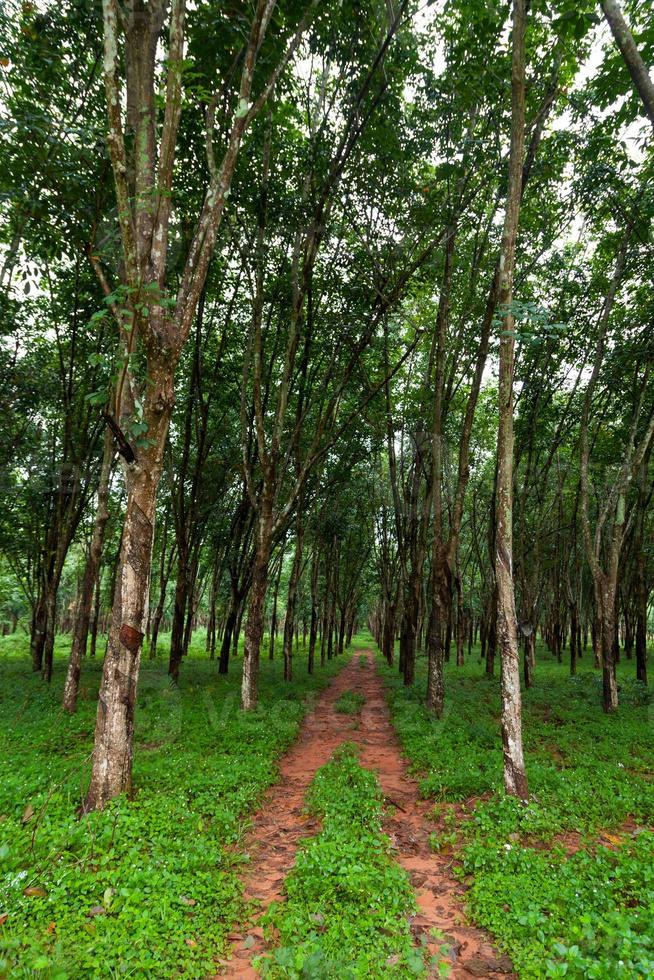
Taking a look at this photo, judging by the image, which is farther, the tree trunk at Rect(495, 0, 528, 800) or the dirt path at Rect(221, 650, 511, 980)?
the tree trunk at Rect(495, 0, 528, 800)

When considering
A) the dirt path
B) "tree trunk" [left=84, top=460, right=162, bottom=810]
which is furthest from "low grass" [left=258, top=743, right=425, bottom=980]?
"tree trunk" [left=84, top=460, right=162, bottom=810]

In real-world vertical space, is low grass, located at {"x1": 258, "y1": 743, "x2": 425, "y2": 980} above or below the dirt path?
above

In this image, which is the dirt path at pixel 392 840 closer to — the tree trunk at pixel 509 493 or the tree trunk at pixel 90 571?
the tree trunk at pixel 509 493

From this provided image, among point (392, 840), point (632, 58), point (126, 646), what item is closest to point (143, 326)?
point (126, 646)

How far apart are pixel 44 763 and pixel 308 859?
498 cm

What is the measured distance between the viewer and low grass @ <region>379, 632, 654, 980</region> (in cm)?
422

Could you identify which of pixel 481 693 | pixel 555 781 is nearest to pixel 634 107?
pixel 555 781

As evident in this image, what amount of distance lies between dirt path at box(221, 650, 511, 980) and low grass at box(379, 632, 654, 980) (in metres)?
0.24

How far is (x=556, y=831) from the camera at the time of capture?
652 cm

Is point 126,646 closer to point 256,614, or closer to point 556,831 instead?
point 556,831

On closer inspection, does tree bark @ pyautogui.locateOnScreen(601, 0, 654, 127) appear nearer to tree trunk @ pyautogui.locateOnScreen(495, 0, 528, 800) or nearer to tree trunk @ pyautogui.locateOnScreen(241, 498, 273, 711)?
tree trunk @ pyautogui.locateOnScreen(495, 0, 528, 800)

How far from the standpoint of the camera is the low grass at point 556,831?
4.22 metres

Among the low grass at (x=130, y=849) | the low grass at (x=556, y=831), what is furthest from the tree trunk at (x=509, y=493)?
the low grass at (x=130, y=849)

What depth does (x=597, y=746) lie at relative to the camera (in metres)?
10.4
